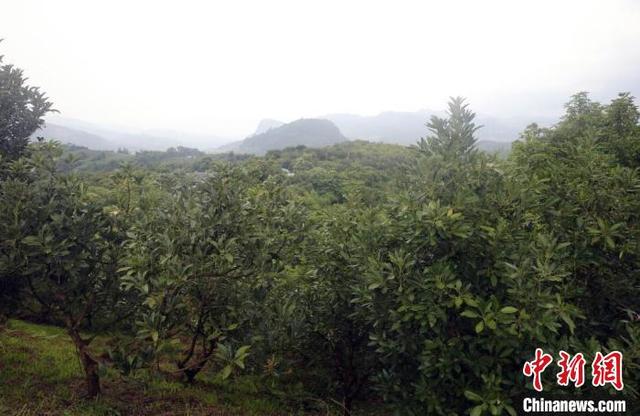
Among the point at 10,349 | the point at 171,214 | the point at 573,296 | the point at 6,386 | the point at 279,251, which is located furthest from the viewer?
the point at 10,349

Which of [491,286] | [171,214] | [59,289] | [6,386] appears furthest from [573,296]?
[6,386]

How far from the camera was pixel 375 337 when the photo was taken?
15.7 ft

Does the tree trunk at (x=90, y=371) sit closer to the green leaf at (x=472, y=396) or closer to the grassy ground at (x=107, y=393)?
the grassy ground at (x=107, y=393)

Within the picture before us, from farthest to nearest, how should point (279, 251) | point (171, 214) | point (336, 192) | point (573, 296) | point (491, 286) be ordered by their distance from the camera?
point (336, 192), point (279, 251), point (171, 214), point (573, 296), point (491, 286)

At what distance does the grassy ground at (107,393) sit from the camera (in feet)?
19.5

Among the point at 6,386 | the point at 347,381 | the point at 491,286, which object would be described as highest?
the point at 491,286

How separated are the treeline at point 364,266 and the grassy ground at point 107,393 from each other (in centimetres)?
37

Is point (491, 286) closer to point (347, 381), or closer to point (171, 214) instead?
point (347, 381)

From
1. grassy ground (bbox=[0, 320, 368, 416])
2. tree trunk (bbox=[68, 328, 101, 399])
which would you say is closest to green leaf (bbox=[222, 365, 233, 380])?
grassy ground (bbox=[0, 320, 368, 416])

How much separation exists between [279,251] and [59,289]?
301cm

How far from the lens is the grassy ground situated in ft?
19.5

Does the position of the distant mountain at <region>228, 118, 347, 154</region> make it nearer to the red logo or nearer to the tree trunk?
the tree trunk

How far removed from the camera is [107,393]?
6.58 meters

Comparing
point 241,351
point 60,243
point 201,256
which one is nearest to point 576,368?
point 241,351
